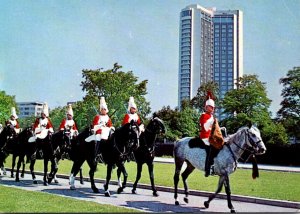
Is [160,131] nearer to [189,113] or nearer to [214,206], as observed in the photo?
[214,206]

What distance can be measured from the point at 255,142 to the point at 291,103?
35.0 meters

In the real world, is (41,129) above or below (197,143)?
above

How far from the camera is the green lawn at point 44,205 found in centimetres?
995

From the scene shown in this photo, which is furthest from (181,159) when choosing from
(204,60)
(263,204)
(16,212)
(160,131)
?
(204,60)

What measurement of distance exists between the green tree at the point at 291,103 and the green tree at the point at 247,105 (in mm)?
1463

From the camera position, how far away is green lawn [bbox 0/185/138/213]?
32.6 ft

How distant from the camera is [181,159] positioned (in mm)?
12898

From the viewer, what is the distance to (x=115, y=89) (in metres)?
48.2

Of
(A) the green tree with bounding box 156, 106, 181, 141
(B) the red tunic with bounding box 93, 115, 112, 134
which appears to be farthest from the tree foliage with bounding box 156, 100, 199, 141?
(B) the red tunic with bounding box 93, 115, 112, 134

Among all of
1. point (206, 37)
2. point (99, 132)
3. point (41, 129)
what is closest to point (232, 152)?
point (99, 132)

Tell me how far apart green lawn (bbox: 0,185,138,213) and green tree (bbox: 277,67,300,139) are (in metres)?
34.3

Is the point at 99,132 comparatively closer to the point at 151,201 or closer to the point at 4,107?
the point at 151,201

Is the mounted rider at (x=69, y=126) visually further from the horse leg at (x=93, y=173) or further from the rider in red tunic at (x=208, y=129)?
the rider in red tunic at (x=208, y=129)

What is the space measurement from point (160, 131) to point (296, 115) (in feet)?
109
